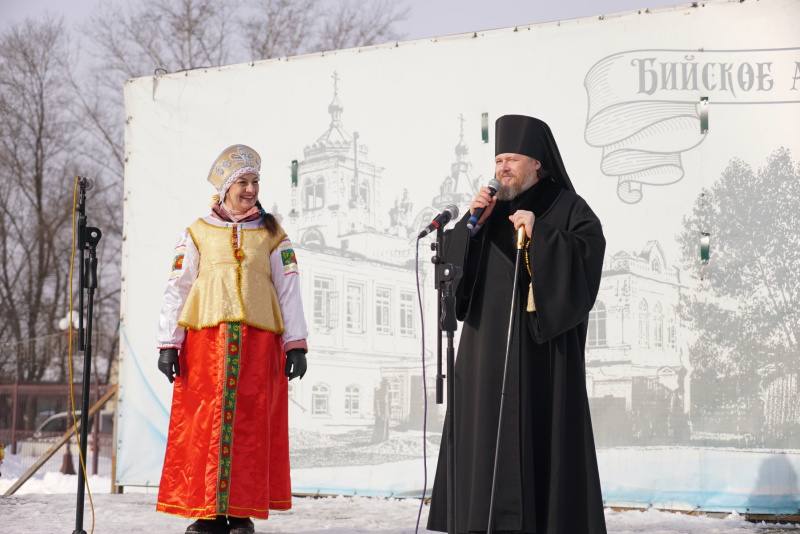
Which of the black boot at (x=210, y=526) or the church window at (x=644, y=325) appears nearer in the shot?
the black boot at (x=210, y=526)

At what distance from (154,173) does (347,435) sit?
8.25 ft

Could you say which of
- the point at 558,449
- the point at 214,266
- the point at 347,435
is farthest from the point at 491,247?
the point at 347,435

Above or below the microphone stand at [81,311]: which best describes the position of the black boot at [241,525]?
below

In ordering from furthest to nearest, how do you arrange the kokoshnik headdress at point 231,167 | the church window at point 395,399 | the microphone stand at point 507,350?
1. the church window at point 395,399
2. the kokoshnik headdress at point 231,167
3. the microphone stand at point 507,350

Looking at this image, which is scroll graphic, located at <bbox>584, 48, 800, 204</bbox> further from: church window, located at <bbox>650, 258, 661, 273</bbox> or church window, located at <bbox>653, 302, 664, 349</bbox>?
church window, located at <bbox>653, 302, 664, 349</bbox>

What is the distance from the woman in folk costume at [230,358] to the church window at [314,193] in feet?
6.11

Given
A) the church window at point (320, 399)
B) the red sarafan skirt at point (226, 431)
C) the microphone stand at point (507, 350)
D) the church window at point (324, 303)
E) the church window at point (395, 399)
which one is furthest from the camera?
the church window at point (324, 303)

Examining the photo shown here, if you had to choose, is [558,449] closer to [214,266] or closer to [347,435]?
[214,266]

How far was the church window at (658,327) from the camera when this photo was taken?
5379 mm

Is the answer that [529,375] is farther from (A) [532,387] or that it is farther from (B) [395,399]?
(B) [395,399]

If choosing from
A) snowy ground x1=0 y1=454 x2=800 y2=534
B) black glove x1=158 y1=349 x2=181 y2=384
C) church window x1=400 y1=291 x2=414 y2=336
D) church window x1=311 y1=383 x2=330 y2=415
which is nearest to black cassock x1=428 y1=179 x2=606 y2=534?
black glove x1=158 y1=349 x2=181 y2=384

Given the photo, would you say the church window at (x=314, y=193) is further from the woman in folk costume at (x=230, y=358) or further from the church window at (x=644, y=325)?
the church window at (x=644, y=325)

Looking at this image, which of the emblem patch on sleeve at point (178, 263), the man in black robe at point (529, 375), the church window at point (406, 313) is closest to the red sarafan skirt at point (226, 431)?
the emblem patch on sleeve at point (178, 263)

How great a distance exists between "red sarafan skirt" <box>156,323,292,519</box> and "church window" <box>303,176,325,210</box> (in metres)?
2.13
